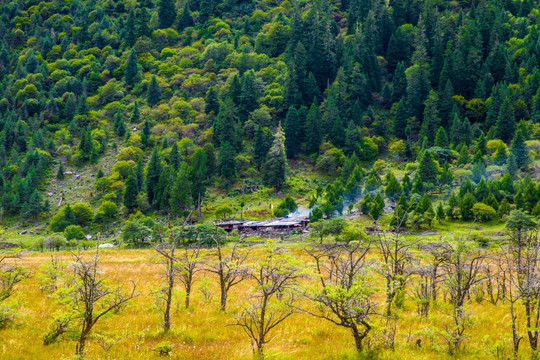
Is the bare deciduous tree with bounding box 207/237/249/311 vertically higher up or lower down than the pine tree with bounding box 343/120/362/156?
lower down

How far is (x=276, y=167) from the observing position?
9025 centimetres

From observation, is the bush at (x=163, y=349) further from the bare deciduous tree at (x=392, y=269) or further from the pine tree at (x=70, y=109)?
the pine tree at (x=70, y=109)

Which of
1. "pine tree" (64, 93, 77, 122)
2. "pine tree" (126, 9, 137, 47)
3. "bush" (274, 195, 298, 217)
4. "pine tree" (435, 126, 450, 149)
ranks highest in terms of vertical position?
"pine tree" (126, 9, 137, 47)

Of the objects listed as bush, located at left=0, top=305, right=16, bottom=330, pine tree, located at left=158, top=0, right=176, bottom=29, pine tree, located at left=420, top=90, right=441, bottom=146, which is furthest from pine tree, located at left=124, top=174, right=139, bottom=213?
pine tree, located at left=158, top=0, right=176, bottom=29

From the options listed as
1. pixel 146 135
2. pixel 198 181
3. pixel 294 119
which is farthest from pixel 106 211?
pixel 294 119

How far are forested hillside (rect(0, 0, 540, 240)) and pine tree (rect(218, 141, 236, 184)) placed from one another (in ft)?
1.78

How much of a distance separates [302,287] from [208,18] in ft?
598

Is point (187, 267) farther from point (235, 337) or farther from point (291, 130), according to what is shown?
point (291, 130)

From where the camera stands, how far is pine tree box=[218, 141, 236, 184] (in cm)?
9456

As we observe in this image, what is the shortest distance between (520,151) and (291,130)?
50.7 m

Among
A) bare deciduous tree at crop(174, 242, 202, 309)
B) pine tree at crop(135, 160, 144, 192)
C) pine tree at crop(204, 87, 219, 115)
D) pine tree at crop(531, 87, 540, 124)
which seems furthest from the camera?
pine tree at crop(204, 87, 219, 115)

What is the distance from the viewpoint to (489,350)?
12.0 m

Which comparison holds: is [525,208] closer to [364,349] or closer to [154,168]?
[364,349]

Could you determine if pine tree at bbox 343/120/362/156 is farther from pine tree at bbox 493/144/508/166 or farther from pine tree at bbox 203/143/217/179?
pine tree at bbox 203/143/217/179
